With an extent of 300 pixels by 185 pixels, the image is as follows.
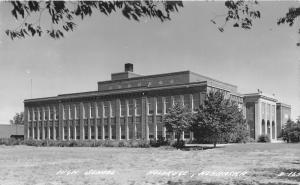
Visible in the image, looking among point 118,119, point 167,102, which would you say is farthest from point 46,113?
point 167,102

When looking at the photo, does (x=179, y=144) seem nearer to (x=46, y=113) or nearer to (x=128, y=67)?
(x=128, y=67)

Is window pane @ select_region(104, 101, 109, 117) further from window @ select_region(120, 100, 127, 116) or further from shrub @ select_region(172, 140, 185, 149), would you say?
shrub @ select_region(172, 140, 185, 149)

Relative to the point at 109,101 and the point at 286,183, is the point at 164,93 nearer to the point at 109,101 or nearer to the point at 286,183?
the point at 109,101

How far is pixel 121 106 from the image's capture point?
65.6m

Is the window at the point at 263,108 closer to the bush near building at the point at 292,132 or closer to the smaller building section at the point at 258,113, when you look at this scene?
the smaller building section at the point at 258,113

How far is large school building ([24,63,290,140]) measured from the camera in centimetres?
5950

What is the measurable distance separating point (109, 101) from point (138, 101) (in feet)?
21.6

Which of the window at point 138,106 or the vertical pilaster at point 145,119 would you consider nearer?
the vertical pilaster at point 145,119

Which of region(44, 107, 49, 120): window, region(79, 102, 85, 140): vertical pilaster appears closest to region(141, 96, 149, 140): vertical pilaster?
region(79, 102, 85, 140): vertical pilaster

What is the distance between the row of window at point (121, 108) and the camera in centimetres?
5762

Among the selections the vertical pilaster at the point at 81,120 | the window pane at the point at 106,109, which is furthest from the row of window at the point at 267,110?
the vertical pilaster at the point at 81,120

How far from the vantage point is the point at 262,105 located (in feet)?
226

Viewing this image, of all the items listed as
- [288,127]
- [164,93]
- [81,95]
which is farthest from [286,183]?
[81,95]

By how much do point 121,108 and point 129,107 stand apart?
76.9 inches
